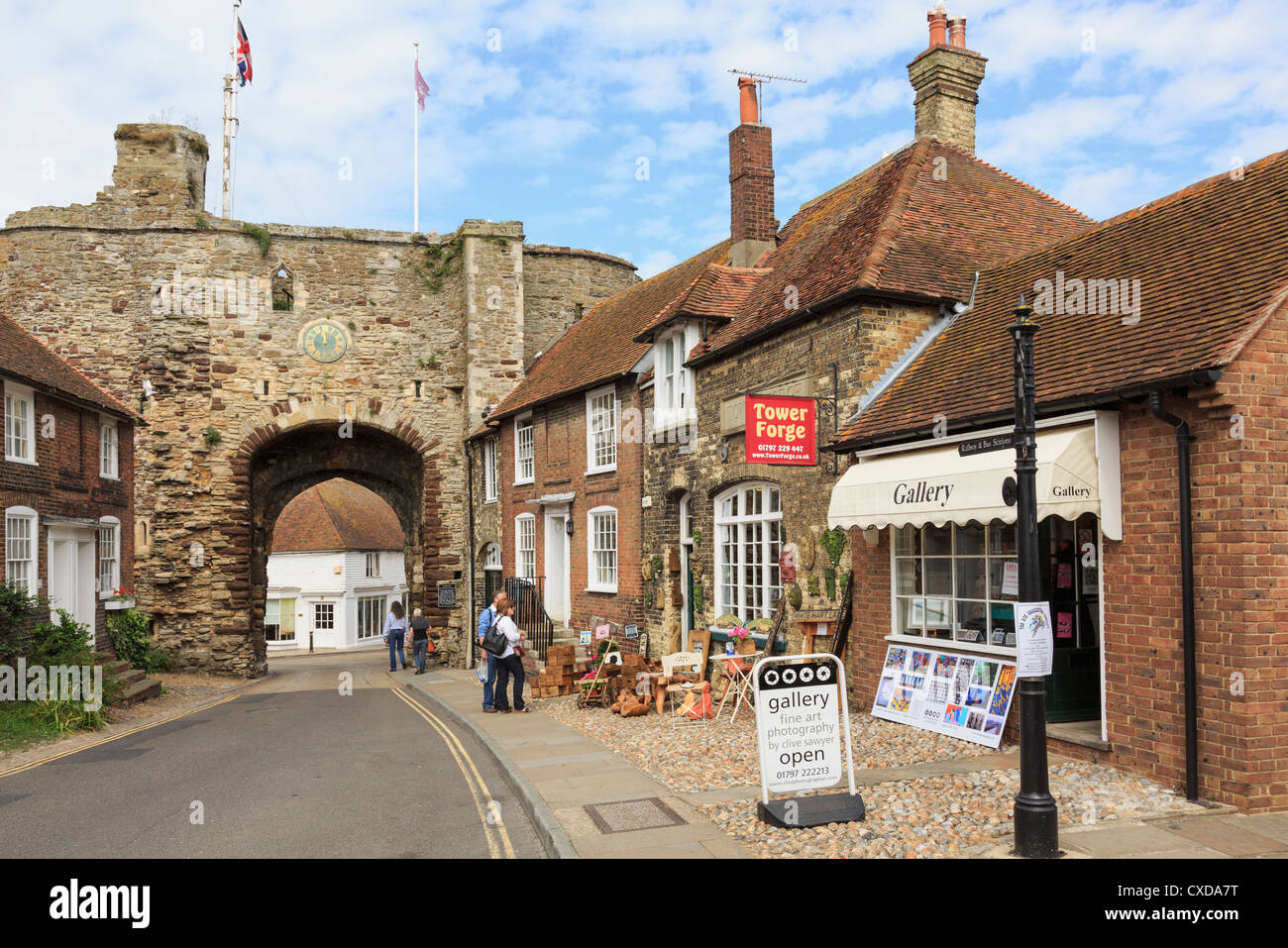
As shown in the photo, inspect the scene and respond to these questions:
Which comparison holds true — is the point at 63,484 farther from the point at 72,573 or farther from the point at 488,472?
the point at 488,472

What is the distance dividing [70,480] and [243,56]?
1611 centimetres

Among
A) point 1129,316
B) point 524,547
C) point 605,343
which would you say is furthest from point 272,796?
point 524,547

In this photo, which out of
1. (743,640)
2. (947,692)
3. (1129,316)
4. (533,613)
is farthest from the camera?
(533,613)

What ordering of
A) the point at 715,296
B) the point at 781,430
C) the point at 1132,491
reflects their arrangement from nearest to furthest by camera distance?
1. the point at 1132,491
2. the point at 781,430
3. the point at 715,296

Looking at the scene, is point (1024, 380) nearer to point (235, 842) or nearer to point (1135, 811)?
point (1135, 811)

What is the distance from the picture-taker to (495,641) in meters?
14.4

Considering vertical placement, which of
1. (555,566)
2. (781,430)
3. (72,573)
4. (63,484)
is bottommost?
(555,566)

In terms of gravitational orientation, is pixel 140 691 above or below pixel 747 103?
below

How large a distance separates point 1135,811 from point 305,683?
2217cm

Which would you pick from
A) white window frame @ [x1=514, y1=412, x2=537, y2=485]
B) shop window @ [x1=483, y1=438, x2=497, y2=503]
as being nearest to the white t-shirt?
white window frame @ [x1=514, y1=412, x2=537, y2=485]

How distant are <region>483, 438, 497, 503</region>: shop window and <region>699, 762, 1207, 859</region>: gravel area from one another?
767 inches

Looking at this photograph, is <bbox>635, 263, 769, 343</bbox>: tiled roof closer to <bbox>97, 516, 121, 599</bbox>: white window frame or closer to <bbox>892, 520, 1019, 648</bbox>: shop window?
<bbox>892, 520, 1019, 648</bbox>: shop window

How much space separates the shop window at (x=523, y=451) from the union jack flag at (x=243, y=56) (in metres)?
14.3

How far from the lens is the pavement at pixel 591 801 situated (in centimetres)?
668
